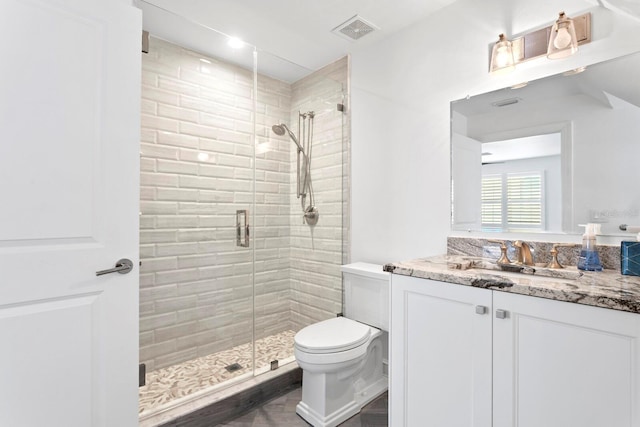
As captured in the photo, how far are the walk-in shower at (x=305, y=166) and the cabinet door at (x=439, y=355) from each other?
1269 mm

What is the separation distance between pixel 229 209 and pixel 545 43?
212cm

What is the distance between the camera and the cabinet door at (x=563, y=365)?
94 cm

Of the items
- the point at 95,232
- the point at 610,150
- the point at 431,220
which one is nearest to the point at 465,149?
the point at 431,220

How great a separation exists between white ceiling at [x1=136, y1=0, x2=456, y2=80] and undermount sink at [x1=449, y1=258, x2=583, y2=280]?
157 cm

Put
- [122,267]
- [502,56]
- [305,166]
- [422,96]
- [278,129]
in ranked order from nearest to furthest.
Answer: [122,267] → [502,56] → [422,96] → [278,129] → [305,166]

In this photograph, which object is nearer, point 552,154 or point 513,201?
point 552,154

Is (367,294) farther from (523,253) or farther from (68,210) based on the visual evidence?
(68,210)

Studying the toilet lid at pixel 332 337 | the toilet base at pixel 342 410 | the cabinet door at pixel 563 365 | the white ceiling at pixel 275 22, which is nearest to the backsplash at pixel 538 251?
the cabinet door at pixel 563 365

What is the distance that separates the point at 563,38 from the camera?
1.51 metres

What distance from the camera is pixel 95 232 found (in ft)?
4.31

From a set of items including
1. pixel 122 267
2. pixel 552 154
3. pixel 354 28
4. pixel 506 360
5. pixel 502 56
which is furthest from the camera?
pixel 354 28

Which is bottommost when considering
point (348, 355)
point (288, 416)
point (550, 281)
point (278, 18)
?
point (288, 416)

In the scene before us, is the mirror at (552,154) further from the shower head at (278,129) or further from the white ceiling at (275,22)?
the shower head at (278,129)

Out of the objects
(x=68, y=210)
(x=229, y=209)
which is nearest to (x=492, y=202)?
(x=229, y=209)
